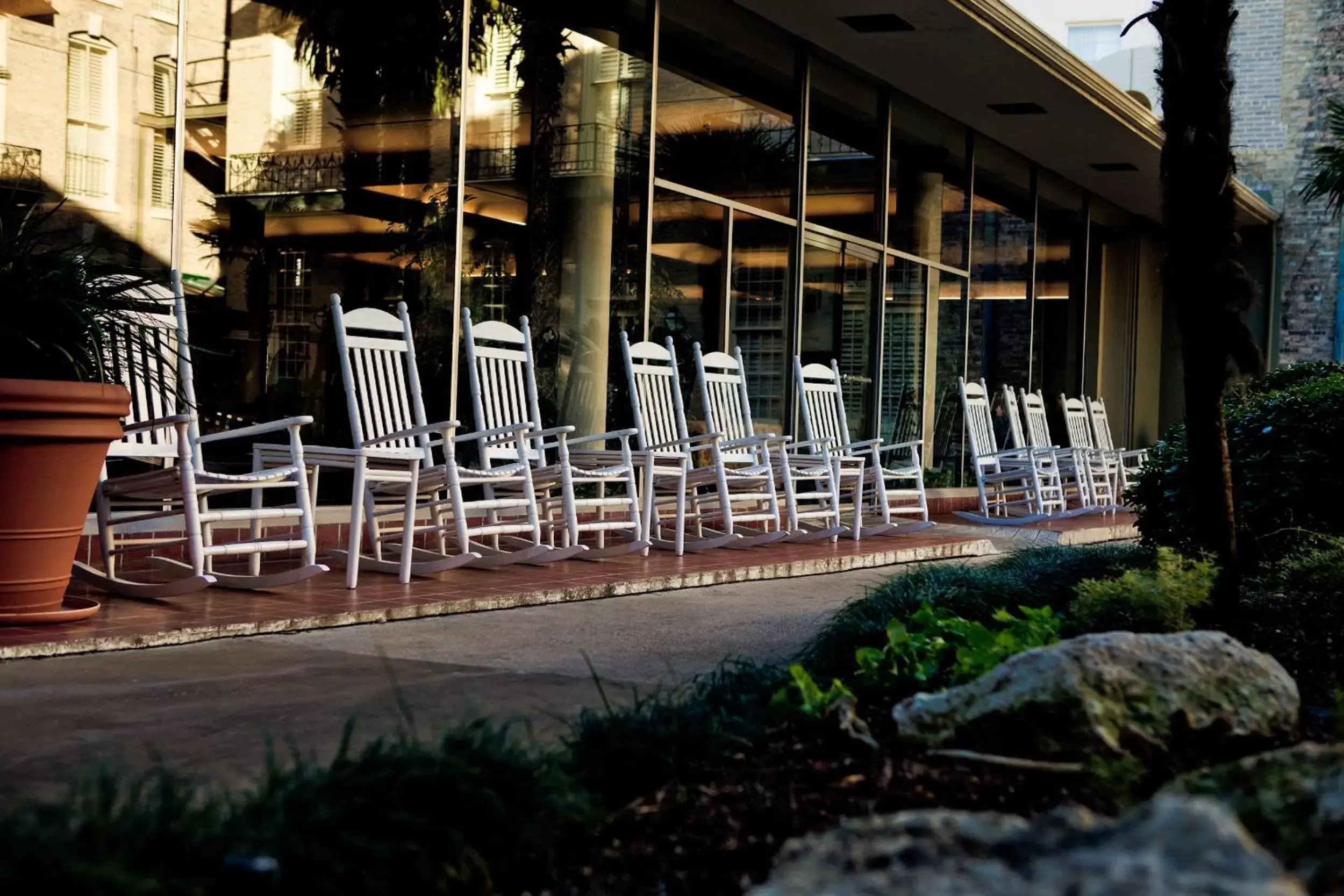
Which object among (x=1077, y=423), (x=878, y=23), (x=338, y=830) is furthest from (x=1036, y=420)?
(x=338, y=830)

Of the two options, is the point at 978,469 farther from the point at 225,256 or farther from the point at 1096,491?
the point at 225,256

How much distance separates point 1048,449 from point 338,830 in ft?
32.4

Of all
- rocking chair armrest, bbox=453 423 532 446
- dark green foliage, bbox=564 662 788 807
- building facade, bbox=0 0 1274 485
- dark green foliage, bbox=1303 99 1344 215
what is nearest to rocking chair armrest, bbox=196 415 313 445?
rocking chair armrest, bbox=453 423 532 446

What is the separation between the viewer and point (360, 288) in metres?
6.41

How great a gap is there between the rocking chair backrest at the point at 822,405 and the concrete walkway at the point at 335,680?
3.41m

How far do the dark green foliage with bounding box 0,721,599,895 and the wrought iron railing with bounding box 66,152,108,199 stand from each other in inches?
146

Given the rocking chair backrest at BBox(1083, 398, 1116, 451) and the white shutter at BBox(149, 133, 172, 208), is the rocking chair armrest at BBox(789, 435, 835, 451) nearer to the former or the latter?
the white shutter at BBox(149, 133, 172, 208)

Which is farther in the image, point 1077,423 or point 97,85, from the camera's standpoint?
point 1077,423

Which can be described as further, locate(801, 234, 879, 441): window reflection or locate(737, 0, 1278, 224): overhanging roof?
locate(801, 234, 879, 441): window reflection

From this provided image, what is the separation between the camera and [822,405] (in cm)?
866

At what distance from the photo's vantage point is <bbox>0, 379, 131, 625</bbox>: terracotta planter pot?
3.72 meters

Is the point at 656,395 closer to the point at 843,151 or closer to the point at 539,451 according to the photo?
the point at 539,451

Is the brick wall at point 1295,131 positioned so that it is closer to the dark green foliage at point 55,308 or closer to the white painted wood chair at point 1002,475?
the white painted wood chair at point 1002,475

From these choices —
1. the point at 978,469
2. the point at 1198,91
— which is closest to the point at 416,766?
the point at 1198,91
